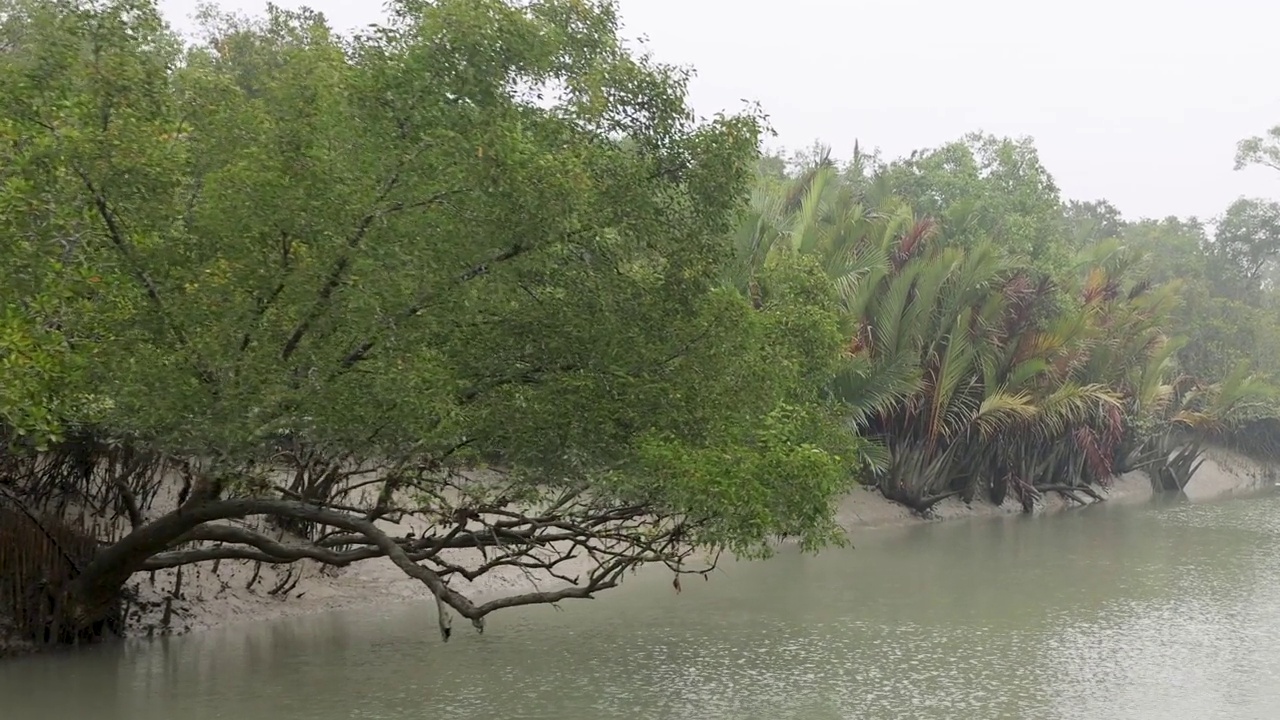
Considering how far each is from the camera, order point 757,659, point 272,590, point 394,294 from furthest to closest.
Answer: point 272,590 → point 757,659 → point 394,294

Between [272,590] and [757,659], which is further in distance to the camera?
[272,590]

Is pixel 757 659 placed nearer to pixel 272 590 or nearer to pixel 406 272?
pixel 406 272

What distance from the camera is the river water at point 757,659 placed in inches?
402

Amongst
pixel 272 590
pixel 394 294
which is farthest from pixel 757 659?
pixel 272 590

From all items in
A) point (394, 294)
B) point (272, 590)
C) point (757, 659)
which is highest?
point (394, 294)

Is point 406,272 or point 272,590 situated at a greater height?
point 406,272

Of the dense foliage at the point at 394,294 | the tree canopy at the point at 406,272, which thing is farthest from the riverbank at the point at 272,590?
the tree canopy at the point at 406,272

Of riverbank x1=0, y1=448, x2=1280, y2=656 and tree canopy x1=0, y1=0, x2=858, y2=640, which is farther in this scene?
riverbank x1=0, y1=448, x2=1280, y2=656

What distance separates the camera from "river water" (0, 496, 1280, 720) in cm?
1021

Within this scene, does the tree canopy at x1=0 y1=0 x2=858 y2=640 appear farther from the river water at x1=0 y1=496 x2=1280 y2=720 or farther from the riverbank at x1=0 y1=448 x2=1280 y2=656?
the riverbank at x1=0 y1=448 x2=1280 y2=656

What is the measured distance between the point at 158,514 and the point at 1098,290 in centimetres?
2135

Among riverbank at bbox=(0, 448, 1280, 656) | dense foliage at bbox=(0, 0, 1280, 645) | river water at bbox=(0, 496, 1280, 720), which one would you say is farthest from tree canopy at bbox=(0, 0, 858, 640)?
riverbank at bbox=(0, 448, 1280, 656)

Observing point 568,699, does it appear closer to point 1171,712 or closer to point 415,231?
point 415,231

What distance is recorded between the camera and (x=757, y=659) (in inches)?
473
